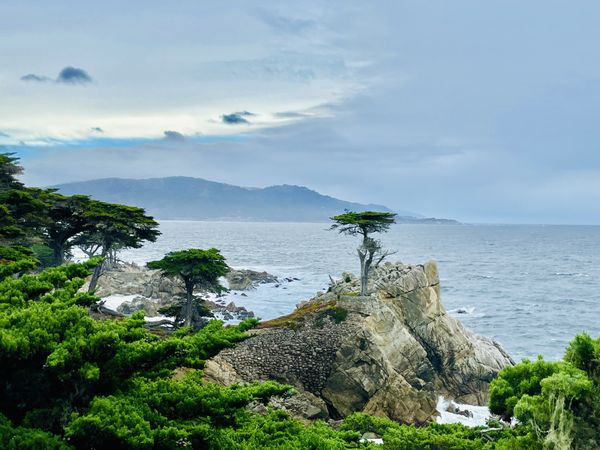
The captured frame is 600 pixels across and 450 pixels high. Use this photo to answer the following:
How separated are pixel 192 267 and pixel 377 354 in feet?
41.9

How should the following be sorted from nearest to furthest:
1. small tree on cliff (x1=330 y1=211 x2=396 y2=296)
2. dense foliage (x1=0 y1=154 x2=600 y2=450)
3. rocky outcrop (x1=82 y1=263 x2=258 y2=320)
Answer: dense foliage (x1=0 y1=154 x2=600 y2=450) → small tree on cliff (x1=330 y1=211 x2=396 y2=296) → rocky outcrop (x1=82 y1=263 x2=258 y2=320)

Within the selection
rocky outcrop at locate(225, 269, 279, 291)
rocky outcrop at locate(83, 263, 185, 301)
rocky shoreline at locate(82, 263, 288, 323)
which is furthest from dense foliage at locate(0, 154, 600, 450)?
rocky outcrop at locate(225, 269, 279, 291)

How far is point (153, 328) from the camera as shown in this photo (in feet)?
105

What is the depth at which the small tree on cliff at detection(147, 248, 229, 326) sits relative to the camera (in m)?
31.9

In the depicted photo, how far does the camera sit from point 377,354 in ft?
93.8

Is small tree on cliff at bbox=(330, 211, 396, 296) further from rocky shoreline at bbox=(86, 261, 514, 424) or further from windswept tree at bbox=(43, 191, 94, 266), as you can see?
windswept tree at bbox=(43, 191, 94, 266)

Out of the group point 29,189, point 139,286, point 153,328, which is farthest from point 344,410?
point 139,286

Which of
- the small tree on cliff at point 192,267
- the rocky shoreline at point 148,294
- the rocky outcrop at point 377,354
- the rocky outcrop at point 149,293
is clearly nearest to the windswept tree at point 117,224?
the small tree on cliff at point 192,267

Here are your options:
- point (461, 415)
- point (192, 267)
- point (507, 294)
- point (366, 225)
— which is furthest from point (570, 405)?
point (507, 294)

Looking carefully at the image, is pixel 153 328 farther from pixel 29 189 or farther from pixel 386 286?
pixel 386 286

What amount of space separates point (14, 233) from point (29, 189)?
7.84 meters

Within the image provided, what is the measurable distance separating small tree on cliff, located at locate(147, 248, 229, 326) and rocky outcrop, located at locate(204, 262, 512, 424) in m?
4.79

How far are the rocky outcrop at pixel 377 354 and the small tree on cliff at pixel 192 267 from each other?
479cm

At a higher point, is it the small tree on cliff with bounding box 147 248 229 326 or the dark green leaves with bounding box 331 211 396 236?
the dark green leaves with bounding box 331 211 396 236
